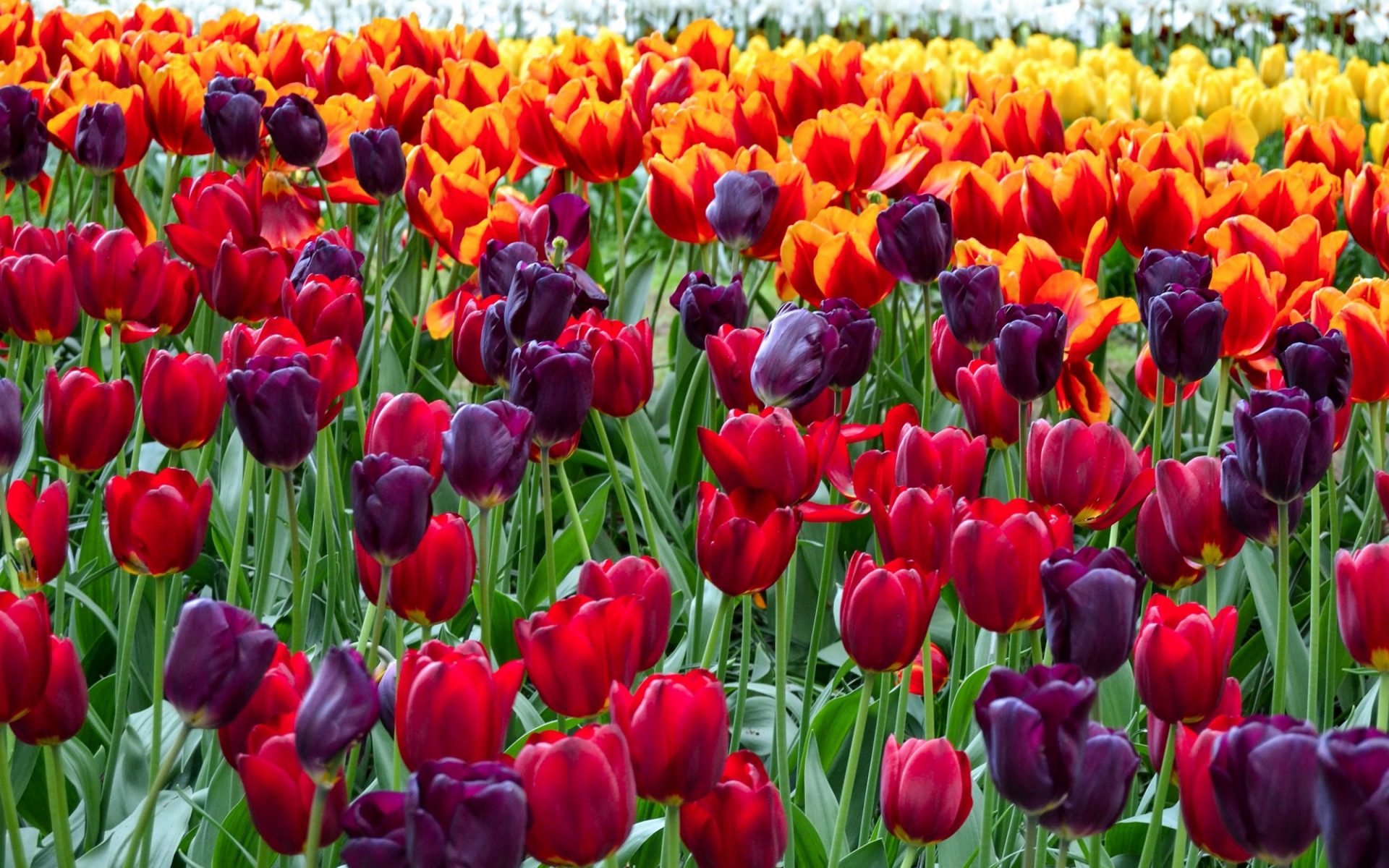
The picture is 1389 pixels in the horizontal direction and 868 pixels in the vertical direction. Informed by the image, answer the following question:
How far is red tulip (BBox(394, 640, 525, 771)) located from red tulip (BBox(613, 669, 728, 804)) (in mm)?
67

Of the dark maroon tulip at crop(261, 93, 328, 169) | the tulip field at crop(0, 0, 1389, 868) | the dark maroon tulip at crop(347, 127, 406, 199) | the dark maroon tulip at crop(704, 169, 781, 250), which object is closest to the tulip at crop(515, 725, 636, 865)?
the tulip field at crop(0, 0, 1389, 868)

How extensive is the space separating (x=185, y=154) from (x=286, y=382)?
1.39 metres

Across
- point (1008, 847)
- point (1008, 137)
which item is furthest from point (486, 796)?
point (1008, 137)

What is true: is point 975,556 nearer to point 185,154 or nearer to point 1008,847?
point 1008,847

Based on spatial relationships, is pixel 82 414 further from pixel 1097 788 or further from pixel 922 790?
pixel 1097 788

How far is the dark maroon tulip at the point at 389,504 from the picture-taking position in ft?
3.04

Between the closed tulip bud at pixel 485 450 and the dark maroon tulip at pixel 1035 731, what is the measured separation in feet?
1.39

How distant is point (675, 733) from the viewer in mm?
761

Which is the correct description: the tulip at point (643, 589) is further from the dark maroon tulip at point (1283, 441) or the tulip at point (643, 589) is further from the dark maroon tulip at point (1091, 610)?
the dark maroon tulip at point (1283, 441)

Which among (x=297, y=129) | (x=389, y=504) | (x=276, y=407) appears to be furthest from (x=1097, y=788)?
(x=297, y=129)

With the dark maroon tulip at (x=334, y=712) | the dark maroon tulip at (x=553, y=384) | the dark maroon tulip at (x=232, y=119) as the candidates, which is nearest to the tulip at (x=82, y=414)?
the dark maroon tulip at (x=553, y=384)

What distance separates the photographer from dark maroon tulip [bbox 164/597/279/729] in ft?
2.55

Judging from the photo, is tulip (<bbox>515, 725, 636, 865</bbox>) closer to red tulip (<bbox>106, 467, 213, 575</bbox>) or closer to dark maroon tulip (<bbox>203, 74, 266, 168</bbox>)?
red tulip (<bbox>106, 467, 213, 575</bbox>)

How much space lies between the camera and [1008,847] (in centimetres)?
121
